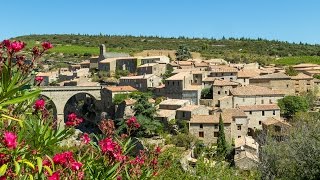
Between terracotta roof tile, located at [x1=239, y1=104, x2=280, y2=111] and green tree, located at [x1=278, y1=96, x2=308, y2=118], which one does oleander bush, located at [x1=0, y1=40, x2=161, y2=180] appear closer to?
terracotta roof tile, located at [x1=239, y1=104, x2=280, y2=111]

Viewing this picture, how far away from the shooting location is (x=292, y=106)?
4988cm

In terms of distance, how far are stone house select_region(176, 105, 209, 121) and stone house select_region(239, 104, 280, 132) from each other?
13.9 feet

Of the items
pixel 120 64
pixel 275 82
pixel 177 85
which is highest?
pixel 120 64

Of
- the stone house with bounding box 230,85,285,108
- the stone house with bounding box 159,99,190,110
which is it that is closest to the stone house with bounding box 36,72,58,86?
the stone house with bounding box 159,99,190,110

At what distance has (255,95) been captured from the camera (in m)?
50.1

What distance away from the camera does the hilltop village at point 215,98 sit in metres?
43.2

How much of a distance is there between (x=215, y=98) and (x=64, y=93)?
64.5ft

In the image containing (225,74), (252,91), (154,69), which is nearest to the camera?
(252,91)

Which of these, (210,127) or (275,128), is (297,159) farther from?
(275,128)

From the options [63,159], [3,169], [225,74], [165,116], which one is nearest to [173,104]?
[165,116]

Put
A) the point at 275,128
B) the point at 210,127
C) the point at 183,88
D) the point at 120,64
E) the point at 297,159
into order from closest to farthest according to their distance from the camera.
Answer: the point at 297,159 → the point at 275,128 → the point at 210,127 → the point at 183,88 → the point at 120,64

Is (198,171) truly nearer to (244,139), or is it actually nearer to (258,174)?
(258,174)

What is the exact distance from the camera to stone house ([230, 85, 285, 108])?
49.6 meters

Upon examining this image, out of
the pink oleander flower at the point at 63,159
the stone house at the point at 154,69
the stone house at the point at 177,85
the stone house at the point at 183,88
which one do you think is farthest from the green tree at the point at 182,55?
the pink oleander flower at the point at 63,159
